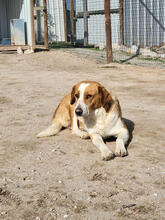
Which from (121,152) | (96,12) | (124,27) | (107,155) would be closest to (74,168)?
(107,155)

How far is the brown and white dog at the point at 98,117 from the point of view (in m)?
3.98

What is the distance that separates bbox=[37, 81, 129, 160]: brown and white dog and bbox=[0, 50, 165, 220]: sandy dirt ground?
12cm

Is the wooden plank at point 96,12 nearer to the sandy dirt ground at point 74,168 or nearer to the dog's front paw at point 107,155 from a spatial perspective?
the sandy dirt ground at point 74,168

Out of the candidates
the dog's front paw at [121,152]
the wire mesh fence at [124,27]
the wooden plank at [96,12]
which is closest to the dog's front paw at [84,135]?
the dog's front paw at [121,152]

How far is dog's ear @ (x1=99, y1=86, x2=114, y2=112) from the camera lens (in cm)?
411

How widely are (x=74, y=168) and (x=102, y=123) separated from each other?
2.50ft

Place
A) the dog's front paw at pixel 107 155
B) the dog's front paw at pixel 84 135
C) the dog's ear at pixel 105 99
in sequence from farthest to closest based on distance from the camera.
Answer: the dog's front paw at pixel 84 135 < the dog's ear at pixel 105 99 < the dog's front paw at pixel 107 155

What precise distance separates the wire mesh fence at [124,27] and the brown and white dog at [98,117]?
8102 millimetres

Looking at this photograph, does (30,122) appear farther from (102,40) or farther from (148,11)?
(102,40)

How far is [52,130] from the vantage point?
4.82 m

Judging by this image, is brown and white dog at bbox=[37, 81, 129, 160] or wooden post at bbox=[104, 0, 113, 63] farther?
wooden post at bbox=[104, 0, 113, 63]

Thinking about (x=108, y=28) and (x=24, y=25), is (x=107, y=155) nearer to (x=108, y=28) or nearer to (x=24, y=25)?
(x=108, y=28)

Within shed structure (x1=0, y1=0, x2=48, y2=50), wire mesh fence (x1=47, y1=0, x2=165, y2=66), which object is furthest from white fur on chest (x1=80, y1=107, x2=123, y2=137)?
shed structure (x1=0, y1=0, x2=48, y2=50)

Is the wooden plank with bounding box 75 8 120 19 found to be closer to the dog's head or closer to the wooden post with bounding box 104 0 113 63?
the wooden post with bounding box 104 0 113 63
